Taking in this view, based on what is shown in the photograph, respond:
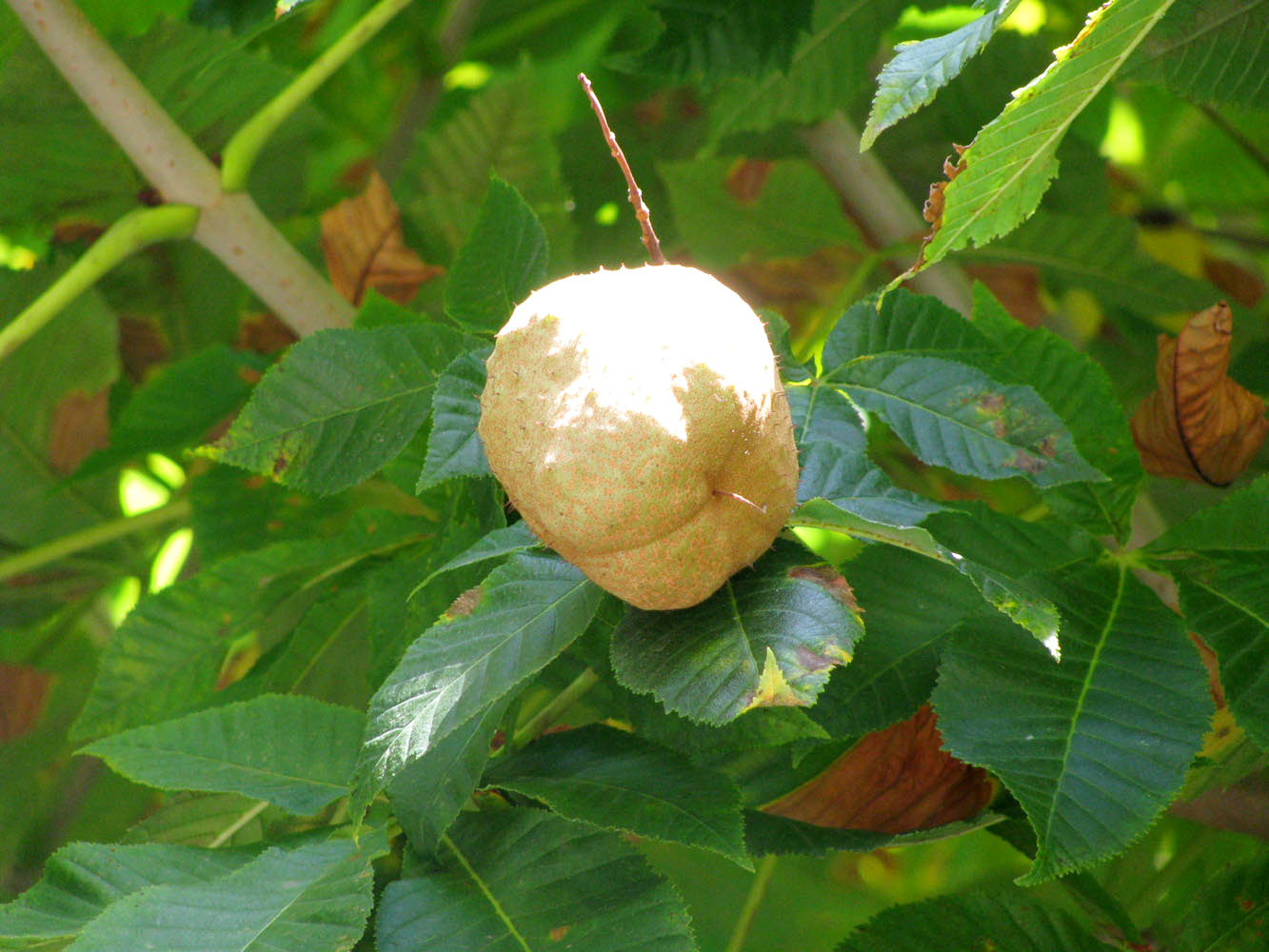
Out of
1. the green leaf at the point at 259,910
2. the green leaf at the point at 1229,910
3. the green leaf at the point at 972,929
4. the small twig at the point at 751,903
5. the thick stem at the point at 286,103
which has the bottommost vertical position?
the green leaf at the point at 1229,910

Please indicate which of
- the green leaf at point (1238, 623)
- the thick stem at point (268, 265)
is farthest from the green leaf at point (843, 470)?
the thick stem at point (268, 265)

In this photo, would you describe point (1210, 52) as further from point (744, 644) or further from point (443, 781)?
point (443, 781)

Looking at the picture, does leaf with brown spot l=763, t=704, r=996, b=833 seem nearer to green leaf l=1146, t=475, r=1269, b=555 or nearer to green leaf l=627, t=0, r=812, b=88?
green leaf l=1146, t=475, r=1269, b=555

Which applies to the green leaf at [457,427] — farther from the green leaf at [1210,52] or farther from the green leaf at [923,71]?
the green leaf at [1210,52]

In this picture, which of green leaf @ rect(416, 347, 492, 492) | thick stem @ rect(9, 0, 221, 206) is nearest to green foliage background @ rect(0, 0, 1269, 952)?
green leaf @ rect(416, 347, 492, 492)

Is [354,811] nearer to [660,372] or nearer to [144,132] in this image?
[660,372]

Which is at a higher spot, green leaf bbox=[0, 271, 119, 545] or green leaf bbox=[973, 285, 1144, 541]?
green leaf bbox=[0, 271, 119, 545]
